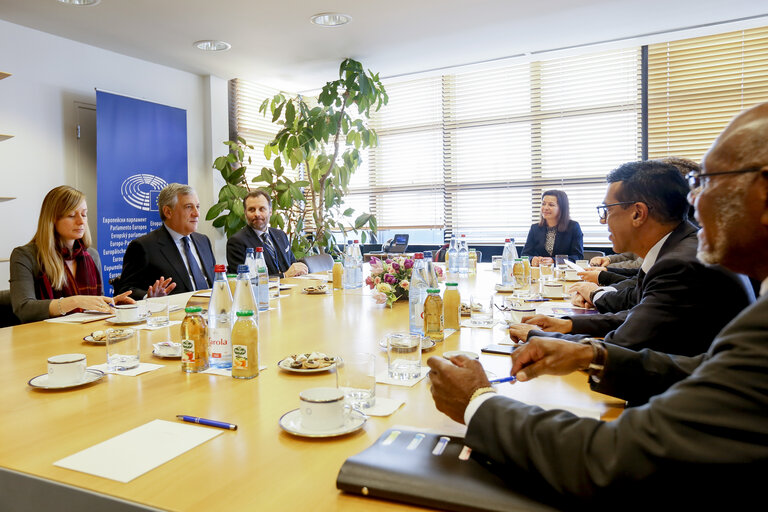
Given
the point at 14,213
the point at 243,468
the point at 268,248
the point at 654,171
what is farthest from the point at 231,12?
the point at 243,468

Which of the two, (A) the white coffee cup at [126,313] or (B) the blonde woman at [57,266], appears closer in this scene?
(A) the white coffee cup at [126,313]

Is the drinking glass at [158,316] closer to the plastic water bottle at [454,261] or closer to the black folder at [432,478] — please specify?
the black folder at [432,478]

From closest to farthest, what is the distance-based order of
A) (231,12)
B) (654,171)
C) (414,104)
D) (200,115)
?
(654,171) → (231,12) → (200,115) → (414,104)

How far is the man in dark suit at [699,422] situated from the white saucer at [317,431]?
0.21m

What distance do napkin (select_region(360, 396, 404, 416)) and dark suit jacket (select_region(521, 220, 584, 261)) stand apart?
13.4 ft

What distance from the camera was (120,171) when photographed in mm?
5340

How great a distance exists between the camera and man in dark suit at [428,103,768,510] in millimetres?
645

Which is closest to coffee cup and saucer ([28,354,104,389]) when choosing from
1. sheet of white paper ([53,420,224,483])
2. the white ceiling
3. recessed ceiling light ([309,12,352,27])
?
sheet of white paper ([53,420,224,483])

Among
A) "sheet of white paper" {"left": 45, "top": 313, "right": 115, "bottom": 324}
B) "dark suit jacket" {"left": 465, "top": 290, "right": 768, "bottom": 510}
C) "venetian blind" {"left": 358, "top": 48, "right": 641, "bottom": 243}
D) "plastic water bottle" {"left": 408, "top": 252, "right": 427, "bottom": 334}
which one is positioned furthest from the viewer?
"venetian blind" {"left": 358, "top": 48, "right": 641, "bottom": 243}

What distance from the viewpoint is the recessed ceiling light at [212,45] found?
5197mm

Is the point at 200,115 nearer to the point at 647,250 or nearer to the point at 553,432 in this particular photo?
the point at 647,250

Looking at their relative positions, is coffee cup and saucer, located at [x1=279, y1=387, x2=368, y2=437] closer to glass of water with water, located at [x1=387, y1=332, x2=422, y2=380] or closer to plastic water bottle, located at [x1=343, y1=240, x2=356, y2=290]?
glass of water with water, located at [x1=387, y1=332, x2=422, y2=380]

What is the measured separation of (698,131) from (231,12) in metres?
4.70

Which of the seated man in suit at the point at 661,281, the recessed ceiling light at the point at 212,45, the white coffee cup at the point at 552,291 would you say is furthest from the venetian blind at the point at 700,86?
the recessed ceiling light at the point at 212,45
